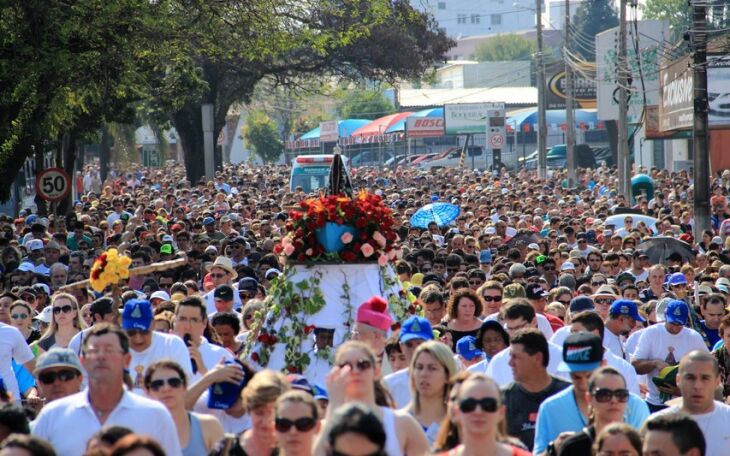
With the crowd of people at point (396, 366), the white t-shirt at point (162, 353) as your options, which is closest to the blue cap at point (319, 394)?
the crowd of people at point (396, 366)

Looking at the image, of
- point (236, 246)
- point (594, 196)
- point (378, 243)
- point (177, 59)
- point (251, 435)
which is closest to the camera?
point (251, 435)

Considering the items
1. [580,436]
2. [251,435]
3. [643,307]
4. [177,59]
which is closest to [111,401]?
[251,435]

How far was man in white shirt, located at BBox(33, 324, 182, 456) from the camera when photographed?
6.64 meters

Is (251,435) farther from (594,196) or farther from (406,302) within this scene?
(594,196)

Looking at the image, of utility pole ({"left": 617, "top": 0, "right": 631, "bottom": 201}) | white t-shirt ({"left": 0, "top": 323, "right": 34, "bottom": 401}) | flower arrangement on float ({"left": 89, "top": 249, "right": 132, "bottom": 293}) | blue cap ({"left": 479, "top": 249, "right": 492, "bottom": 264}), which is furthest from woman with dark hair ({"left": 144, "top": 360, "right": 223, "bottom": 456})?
utility pole ({"left": 617, "top": 0, "right": 631, "bottom": 201})

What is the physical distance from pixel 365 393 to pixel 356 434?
1.74 meters

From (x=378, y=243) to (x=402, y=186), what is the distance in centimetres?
3882

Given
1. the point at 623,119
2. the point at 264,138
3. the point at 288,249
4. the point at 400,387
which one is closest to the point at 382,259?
the point at 288,249

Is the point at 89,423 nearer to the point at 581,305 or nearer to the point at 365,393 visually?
the point at 365,393

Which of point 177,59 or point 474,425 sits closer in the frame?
point 474,425

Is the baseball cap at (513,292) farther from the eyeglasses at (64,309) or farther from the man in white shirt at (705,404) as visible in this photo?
the man in white shirt at (705,404)

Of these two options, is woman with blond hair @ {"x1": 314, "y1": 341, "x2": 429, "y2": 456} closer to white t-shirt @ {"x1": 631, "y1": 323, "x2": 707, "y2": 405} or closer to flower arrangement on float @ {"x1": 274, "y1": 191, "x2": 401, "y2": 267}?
flower arrangement on float @ {"x1": 274, "y1": 191, "x2": 401, "y2": 267}

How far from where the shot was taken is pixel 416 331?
9047mm

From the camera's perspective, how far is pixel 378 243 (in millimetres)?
11570
